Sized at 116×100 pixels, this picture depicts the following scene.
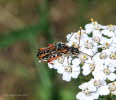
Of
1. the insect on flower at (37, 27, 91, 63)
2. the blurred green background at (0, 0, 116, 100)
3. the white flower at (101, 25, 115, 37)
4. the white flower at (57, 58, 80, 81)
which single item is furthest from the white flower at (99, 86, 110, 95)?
the blurred green background at (0, 0, 116, 100)

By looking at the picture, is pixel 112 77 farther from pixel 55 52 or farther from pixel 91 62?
pixel 55 52

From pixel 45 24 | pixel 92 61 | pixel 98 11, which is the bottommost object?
pixel 92 61

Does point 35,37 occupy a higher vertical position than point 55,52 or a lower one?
higher

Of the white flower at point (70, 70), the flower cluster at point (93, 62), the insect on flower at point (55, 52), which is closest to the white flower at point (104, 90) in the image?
the flower cluster at point (93, 62)

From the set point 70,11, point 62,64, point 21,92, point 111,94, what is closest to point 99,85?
point 111,94

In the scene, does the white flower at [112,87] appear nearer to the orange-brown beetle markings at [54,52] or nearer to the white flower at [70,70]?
the white flower at [70,70]

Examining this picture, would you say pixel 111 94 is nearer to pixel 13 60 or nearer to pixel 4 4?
pixel 13 60

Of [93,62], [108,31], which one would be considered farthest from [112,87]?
[108,31]
